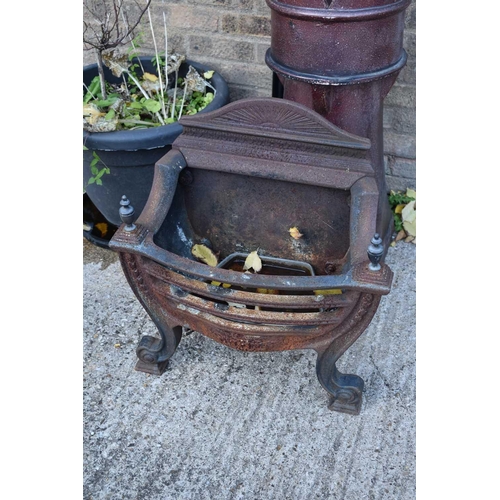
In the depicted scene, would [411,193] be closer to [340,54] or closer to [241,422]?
[340,54]

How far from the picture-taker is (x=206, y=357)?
2.38 metres

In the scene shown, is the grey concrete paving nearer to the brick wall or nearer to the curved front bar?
the curved front bar

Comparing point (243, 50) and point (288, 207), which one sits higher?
point (243, 50)

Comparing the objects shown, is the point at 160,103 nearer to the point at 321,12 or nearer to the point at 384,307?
the point at 321,12

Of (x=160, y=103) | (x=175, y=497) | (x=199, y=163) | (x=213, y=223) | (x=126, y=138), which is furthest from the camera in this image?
(x=160, y=103)

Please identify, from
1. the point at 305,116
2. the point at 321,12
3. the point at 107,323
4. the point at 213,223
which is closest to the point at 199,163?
the point at 213,223

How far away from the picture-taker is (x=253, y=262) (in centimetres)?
232

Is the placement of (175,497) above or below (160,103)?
below

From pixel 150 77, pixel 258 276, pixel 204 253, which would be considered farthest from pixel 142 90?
pixel 258 276

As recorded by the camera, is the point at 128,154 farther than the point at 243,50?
No

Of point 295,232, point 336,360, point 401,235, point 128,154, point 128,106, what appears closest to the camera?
point 336,360

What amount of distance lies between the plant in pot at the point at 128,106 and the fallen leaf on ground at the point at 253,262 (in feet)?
2.19

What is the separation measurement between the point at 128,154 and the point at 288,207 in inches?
32.2

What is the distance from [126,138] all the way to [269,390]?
122cm
